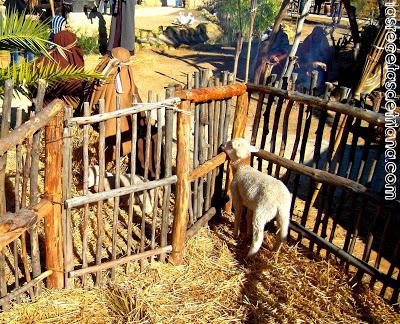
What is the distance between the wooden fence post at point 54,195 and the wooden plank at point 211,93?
3.91ft

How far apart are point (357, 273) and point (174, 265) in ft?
5.95

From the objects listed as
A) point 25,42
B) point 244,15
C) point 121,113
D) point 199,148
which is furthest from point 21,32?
point 244,15

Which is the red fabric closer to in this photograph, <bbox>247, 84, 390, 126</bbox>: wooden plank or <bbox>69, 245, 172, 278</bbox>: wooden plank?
<bbox>247, 84, 390, 126</bbox>: wooden plank

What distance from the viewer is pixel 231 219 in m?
5.29

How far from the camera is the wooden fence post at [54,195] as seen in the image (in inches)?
124

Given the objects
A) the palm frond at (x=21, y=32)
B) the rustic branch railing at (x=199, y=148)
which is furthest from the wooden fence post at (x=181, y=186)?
the palm frond at (x=21, y=32)

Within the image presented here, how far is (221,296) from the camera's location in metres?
3.90

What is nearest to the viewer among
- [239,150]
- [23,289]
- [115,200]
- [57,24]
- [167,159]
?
[23,289]

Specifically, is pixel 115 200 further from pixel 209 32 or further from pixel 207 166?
pixel 209 32

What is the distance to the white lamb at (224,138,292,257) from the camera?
13.4 feet

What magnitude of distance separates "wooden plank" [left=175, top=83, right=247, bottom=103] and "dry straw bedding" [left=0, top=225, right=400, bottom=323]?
5.18 feet

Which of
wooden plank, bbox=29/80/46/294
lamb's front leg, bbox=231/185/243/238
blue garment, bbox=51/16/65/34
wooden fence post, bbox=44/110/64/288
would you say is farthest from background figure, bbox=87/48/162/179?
blue garment, bbox=51/16/65/34

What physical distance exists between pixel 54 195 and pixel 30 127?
667 mm

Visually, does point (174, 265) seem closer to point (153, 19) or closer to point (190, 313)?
point (190, 313)
